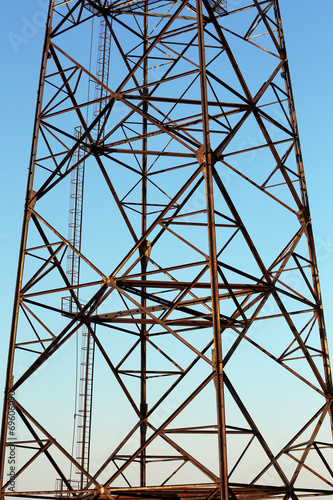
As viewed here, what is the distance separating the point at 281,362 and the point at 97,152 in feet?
25.8

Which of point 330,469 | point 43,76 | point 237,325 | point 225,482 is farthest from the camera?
point 43,76

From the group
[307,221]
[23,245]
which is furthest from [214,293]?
[23,245]

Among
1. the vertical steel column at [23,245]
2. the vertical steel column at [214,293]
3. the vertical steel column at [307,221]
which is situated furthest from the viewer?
the vertical steel column at [307,221]

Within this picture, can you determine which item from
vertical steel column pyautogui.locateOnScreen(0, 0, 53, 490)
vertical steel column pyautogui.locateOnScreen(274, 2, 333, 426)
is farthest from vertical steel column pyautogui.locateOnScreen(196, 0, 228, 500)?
vertical steel column pyautogui.locateOnScreen(0, 0, 53, 490)

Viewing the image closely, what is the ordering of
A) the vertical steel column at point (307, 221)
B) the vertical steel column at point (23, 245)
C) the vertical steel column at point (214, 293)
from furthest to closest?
the vertical steel column at point (307, 221) → the vertical steel column at point (23, 245) → the vertical steel column at point (214, 293)

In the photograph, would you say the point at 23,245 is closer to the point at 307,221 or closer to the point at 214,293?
the point at 214,293

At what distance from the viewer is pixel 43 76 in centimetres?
2064

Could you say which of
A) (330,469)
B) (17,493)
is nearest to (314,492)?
(330,469)

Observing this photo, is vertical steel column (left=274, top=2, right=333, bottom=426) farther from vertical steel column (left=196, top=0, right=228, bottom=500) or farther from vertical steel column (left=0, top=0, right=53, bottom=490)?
vertical steel column (left=0, top=0, right=53, bottom=490)

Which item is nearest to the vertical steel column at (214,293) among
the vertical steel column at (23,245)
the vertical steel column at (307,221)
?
the vertical steel column at (307,221)

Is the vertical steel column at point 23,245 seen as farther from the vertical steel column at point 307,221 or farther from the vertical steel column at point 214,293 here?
the vertical steel column at point 307,221

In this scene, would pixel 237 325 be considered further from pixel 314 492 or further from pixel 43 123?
pixel 43 123

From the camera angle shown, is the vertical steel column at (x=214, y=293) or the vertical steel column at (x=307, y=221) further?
the vertical steel column at (x=307, y=221)

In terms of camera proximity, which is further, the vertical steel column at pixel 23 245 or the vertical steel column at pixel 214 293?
the vertical steel column at pixel 23 245
